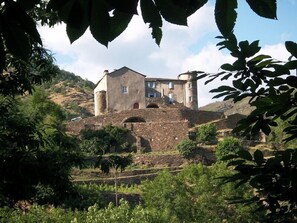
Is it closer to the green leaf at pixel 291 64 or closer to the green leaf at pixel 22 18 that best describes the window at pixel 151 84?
the green leaf at pixel 291 64

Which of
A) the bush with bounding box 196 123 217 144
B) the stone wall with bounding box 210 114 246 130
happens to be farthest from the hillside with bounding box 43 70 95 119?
the bush with bounding box 196 123 217 144

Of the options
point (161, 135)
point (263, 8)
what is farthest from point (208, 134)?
point (263, 8)

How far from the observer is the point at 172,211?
75.6 feet

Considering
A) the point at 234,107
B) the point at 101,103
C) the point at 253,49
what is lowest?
the point at 253,49

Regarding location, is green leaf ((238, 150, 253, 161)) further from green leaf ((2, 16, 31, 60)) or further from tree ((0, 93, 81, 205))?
tree ((0, 93, 81, 205))

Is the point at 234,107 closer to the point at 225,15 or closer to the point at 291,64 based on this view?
the point at 291,64

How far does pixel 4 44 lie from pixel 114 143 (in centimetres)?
3360

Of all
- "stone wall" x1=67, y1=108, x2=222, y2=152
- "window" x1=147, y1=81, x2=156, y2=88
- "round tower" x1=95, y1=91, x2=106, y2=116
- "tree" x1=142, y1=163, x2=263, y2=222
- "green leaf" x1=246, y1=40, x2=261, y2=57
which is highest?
"window" x1=147, y1=81, x2=156, y2=88

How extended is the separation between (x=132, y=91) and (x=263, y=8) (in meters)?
42.0

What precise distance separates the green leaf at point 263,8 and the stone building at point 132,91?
39274 mm

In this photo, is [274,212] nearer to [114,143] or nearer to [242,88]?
[242,88]

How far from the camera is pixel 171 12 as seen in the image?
0.97 metres

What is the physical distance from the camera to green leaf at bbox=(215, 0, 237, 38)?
0.97 meters

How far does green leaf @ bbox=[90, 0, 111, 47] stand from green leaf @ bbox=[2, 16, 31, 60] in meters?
0.14
